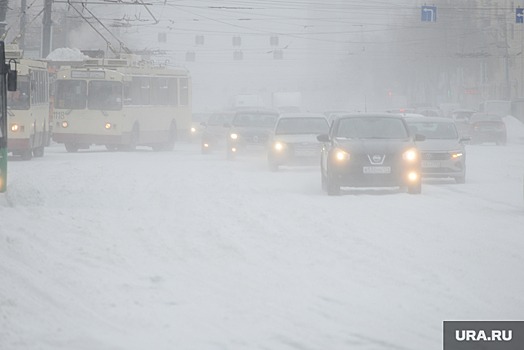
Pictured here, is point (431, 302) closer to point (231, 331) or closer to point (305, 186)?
point (231, 331)

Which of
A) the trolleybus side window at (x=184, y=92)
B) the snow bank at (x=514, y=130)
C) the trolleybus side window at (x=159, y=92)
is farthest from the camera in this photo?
the snow bank at (x=514, y=130)

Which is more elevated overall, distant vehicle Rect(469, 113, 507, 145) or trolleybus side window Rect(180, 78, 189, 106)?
trolleybus side window Rect(180, 78, 189, 106)

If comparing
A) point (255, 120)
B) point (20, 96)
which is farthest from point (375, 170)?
point (255, 120)

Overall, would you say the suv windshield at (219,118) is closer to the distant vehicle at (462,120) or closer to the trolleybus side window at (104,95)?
the trolleybus side window at (104,95)

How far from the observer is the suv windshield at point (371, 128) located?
969 inches

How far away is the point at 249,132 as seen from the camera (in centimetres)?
3941

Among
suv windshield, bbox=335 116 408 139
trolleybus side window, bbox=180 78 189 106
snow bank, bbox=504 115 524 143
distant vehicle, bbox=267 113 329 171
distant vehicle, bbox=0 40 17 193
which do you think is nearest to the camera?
distant vehicle, bbox=0 40 17 193

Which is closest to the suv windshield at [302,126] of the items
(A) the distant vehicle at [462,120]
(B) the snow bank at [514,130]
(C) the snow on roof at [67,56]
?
(C) the snow on roof at [67,56]

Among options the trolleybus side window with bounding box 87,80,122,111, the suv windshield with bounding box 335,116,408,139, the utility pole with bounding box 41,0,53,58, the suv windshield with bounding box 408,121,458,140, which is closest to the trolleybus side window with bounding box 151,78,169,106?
the trolleybus side window with bounding box 87,80,122,111

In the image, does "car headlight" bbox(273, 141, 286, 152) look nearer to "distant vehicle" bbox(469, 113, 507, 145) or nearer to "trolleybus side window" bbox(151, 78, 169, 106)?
"trolleybus side window" bbox(151, 78, 169, 106)

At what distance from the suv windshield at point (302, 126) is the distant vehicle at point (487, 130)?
87.3 ft

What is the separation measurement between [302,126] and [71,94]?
45.0 ft

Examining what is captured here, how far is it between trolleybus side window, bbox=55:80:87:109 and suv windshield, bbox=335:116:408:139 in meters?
21.6

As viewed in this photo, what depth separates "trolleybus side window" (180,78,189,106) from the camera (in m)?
51.8
